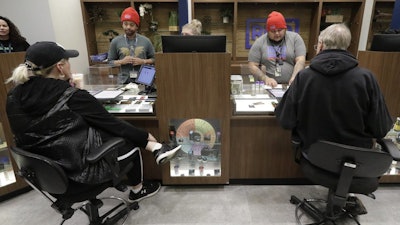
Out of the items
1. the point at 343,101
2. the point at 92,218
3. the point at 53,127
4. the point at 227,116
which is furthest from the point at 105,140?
the point at 343,101

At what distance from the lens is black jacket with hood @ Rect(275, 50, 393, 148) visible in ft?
4.66

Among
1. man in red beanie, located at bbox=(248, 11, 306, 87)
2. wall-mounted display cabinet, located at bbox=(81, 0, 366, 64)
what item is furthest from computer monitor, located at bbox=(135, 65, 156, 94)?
wall-mounted display cabinet, located at bbox=(81, 0, 366, 64)

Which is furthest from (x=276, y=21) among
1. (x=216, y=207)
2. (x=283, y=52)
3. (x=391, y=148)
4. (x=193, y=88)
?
(x=216, y=207)

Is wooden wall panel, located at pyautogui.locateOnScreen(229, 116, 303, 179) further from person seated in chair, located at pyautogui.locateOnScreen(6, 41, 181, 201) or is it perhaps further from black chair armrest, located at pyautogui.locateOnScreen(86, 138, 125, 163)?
person seated in chair, located at pyautogui.locateOnScreen(6, 41, 181, 201)

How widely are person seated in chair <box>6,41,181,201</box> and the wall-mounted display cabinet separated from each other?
2806 millimetres

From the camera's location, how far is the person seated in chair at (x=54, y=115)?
137 cm

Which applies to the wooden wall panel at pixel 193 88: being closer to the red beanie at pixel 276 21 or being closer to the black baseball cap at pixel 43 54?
the black baseball cap at pixel 43 54

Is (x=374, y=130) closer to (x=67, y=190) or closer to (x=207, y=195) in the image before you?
(x=207, y=195)

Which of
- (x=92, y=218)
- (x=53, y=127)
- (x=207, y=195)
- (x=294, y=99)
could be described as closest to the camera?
(x=53, y=127)

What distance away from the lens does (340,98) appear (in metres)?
1.43

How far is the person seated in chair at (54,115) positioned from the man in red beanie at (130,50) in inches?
54.5

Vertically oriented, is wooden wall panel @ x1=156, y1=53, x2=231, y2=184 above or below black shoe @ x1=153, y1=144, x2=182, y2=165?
above

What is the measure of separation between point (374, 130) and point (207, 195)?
1.34m

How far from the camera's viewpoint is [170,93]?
78.4 inches
